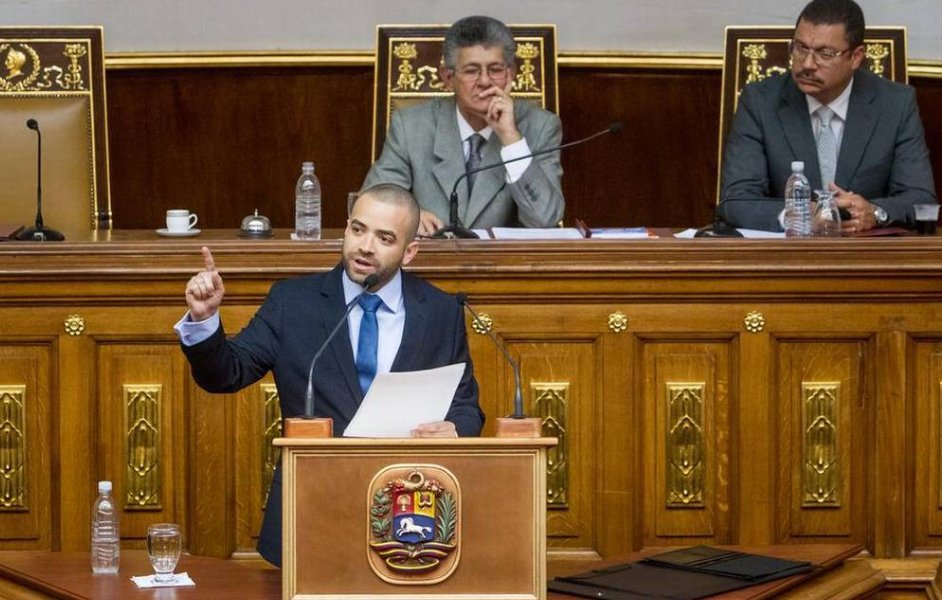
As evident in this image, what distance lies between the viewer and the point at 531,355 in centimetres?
430

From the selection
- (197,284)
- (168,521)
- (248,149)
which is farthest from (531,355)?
(248,149)

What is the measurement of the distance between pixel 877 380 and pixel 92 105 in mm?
2656

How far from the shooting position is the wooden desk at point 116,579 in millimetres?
3166

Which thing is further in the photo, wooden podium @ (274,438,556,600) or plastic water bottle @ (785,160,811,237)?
plastic water bottle @ (785,160,811,237)

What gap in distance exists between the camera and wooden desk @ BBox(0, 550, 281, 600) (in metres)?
3.17

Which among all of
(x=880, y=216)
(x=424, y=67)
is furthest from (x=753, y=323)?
(x=424, y=67)

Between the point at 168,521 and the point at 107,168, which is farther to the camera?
the point at 107,168

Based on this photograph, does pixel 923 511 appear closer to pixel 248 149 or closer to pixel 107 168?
pixel 107 168

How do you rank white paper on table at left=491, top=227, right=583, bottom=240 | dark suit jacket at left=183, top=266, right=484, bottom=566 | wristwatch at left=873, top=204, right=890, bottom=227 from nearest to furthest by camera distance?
dark suit jacket at left=183, top=266, right=484, bottom=566 < white paper on table at left=491, top=227, right=583, bottom=240 < wristwatch at left=873, top=204, right=890, bottom=227

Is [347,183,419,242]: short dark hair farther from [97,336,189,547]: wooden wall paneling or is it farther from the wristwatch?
the wristwatch

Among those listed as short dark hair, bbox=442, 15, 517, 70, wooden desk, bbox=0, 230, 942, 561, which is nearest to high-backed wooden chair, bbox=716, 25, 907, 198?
short dark hair, bbox=442, 15, 517, 70

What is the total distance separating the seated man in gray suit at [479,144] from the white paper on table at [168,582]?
1931 millimetres

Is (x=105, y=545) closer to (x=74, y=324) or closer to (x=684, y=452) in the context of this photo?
(x=74, y=324)

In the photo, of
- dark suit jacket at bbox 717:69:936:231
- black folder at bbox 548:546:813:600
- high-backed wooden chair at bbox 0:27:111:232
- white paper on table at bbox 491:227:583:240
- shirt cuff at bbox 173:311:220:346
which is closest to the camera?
black folder at bbox 548:546:813:600
